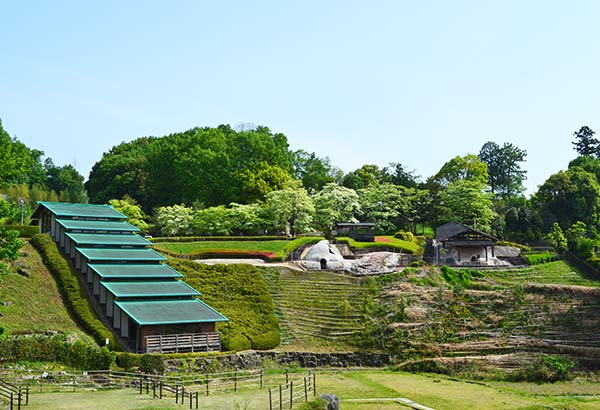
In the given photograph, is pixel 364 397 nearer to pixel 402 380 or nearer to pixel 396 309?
pixel 402 380

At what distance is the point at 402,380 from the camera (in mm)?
34938

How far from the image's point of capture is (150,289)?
134ft

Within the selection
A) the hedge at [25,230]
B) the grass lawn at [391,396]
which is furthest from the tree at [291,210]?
the grass lawn at [391,396]

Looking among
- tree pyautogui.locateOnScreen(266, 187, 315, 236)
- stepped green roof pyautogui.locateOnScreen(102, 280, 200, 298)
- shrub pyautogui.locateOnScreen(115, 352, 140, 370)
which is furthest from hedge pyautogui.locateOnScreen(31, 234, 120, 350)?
tree pyautogui.locateOnScreen(266, 187, 315, 236)

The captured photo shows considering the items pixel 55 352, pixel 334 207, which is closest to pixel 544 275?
pixel 334 207

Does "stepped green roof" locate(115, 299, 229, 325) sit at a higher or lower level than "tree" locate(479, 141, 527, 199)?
lower

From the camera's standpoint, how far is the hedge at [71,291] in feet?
123

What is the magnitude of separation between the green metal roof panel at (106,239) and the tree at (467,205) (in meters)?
40.4

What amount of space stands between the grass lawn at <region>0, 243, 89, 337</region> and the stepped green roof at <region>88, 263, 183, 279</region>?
312 centimetres

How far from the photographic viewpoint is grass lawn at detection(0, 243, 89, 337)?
36.7 meters

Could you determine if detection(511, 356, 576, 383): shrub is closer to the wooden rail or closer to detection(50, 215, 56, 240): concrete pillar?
the wooden rail

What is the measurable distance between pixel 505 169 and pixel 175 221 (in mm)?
63045

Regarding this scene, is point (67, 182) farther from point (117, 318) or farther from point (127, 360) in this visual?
point (127, 360)

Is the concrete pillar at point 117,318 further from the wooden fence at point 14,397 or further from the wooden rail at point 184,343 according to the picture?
the wooden fence at point 14,397
